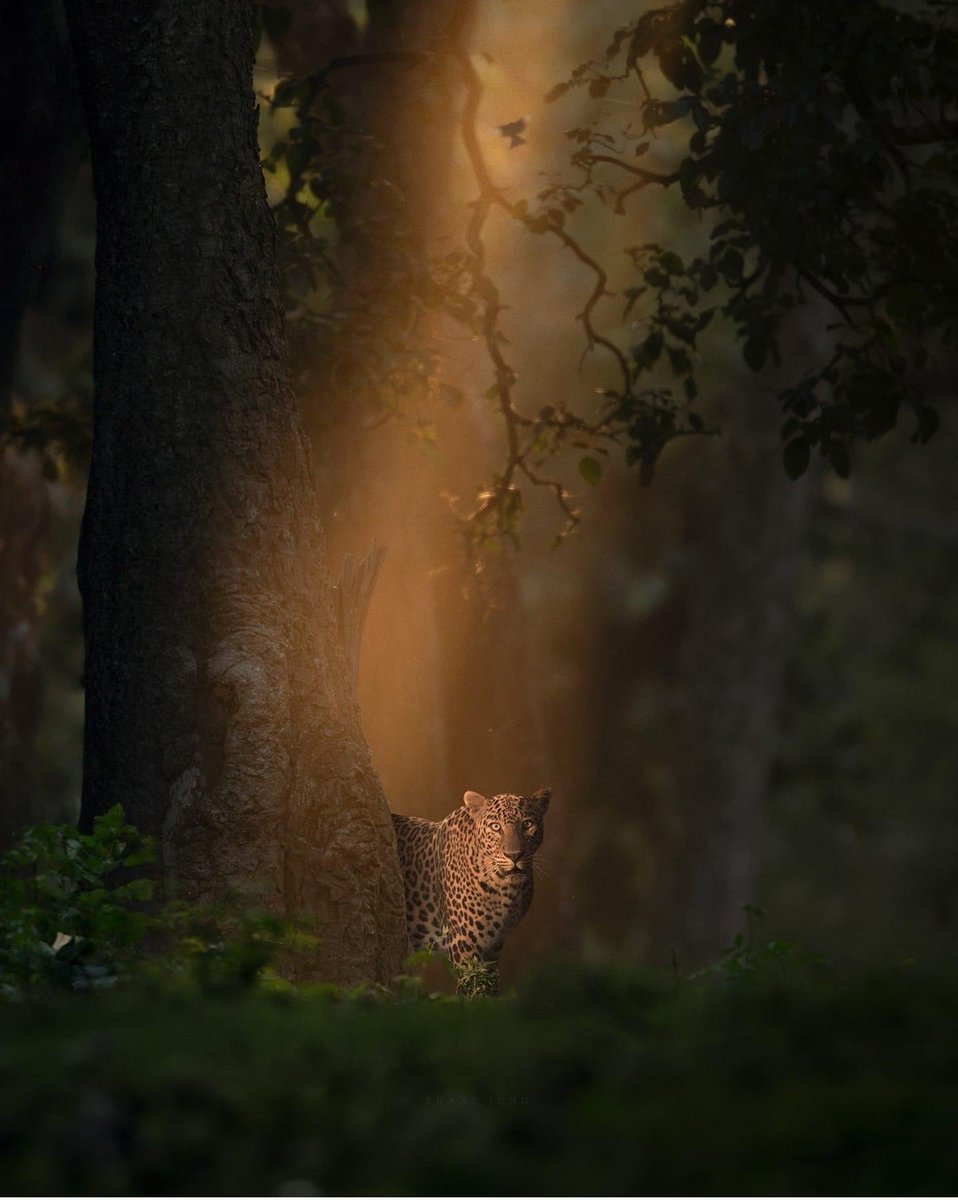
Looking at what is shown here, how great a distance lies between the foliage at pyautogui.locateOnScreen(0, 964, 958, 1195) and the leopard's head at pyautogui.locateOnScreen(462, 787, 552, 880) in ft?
20.9

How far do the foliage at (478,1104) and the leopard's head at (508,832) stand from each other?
6.36m

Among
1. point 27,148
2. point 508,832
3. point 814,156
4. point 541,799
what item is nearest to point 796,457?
point 814,156

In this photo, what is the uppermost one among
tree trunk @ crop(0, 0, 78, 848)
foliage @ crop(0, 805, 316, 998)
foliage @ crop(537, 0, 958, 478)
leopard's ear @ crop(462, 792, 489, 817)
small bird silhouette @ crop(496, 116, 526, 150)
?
tree trunk @ crop(0, 0, 78, 848)

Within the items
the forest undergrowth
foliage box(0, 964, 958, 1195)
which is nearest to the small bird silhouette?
the forest undergrowth

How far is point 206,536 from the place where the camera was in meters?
8.49

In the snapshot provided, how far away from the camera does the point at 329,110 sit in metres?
13.1

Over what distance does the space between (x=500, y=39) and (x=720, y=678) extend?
1139 cm

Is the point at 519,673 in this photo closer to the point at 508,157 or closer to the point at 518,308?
the point at 508,157

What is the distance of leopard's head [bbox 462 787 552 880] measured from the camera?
10.7m

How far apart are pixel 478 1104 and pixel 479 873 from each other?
7232 mm

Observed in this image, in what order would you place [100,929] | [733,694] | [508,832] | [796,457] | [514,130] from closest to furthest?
[100,929] < [796,457] < [508,832] < [514,130] < [733,694]

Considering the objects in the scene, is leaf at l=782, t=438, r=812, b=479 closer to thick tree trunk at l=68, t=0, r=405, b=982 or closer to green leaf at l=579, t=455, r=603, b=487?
green leaf at l=579, t=455, r=603, b=487

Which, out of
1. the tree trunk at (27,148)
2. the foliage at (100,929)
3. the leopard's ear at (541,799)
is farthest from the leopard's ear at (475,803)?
the tree trunk at (27,148)

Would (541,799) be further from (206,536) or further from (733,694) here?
(733,694)
